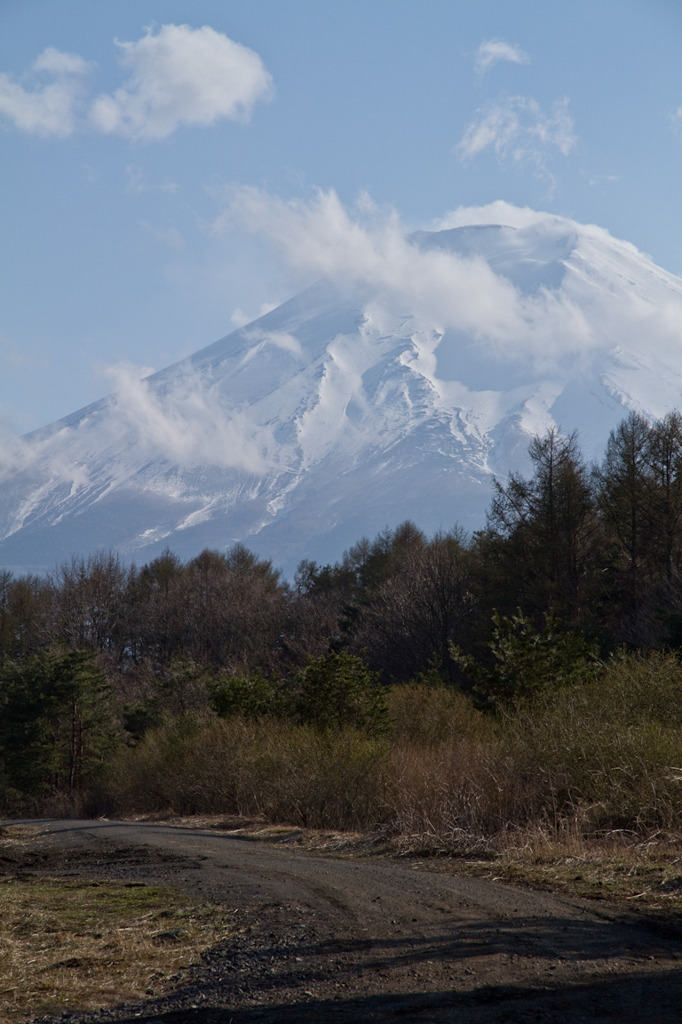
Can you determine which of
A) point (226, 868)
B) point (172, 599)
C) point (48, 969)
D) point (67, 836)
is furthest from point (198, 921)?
point (172, 599)

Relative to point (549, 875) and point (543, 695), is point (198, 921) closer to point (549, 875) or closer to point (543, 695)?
point (549, 875)

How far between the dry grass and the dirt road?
248mm

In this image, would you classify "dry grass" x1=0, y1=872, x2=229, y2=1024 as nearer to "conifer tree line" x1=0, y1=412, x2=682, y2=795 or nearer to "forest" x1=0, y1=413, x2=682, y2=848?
"forest" x1=0, y1=413, x2=682, y2=848

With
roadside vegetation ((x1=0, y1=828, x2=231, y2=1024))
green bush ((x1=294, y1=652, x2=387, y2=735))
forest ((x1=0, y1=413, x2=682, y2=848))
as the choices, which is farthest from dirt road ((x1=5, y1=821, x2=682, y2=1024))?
green bush ((x1=294, y1=652, x2=387, y2=735))

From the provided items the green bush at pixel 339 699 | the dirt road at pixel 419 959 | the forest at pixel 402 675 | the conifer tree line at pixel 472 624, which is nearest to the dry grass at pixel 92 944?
the dirt road at pixel 419 959

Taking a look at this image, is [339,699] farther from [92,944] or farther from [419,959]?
[419,959]

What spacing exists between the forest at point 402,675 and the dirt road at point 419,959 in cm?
345

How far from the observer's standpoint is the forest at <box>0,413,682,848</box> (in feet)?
40.8

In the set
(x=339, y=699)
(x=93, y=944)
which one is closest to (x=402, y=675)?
(x=339, y=699)

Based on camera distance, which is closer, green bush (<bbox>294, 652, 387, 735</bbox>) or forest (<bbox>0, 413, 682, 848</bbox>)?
forest (<bbox>0, 413, 682, 848</bbox>)

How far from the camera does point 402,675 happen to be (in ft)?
167

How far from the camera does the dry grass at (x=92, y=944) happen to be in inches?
201

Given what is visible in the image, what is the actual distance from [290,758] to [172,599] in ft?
185

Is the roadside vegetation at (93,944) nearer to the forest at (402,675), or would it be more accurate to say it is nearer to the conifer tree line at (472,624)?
the forest at (402,675)
